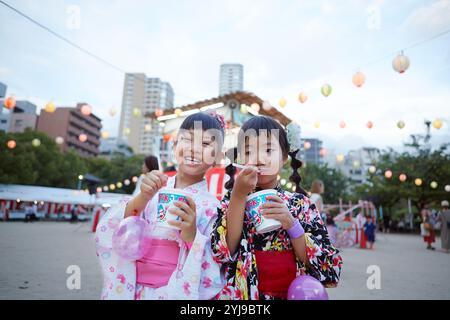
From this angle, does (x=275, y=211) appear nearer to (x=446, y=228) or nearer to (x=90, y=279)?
(x=90, y=279)

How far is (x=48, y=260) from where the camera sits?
Result: 5.89m

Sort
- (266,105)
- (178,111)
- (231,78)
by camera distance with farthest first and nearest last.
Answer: (231,78), (178,111), (266,105)

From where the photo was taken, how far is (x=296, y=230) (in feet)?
4.00

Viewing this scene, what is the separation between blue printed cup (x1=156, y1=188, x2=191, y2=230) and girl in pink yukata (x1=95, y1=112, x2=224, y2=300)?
2cm

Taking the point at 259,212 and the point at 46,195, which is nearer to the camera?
the point at 259,212

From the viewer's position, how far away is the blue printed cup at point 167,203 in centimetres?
120

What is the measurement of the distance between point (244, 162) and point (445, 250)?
41.3 feet

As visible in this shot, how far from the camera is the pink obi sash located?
51.7 inches

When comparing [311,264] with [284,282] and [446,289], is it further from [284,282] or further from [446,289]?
[446,289]

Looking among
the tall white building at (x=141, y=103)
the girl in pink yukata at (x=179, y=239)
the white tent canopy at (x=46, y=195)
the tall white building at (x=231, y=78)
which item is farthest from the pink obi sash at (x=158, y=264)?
the tall white building at (x=141, y=103)

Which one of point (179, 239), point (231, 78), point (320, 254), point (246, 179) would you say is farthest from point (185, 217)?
point (231, 78)

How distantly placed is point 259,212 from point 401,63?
593 cm
